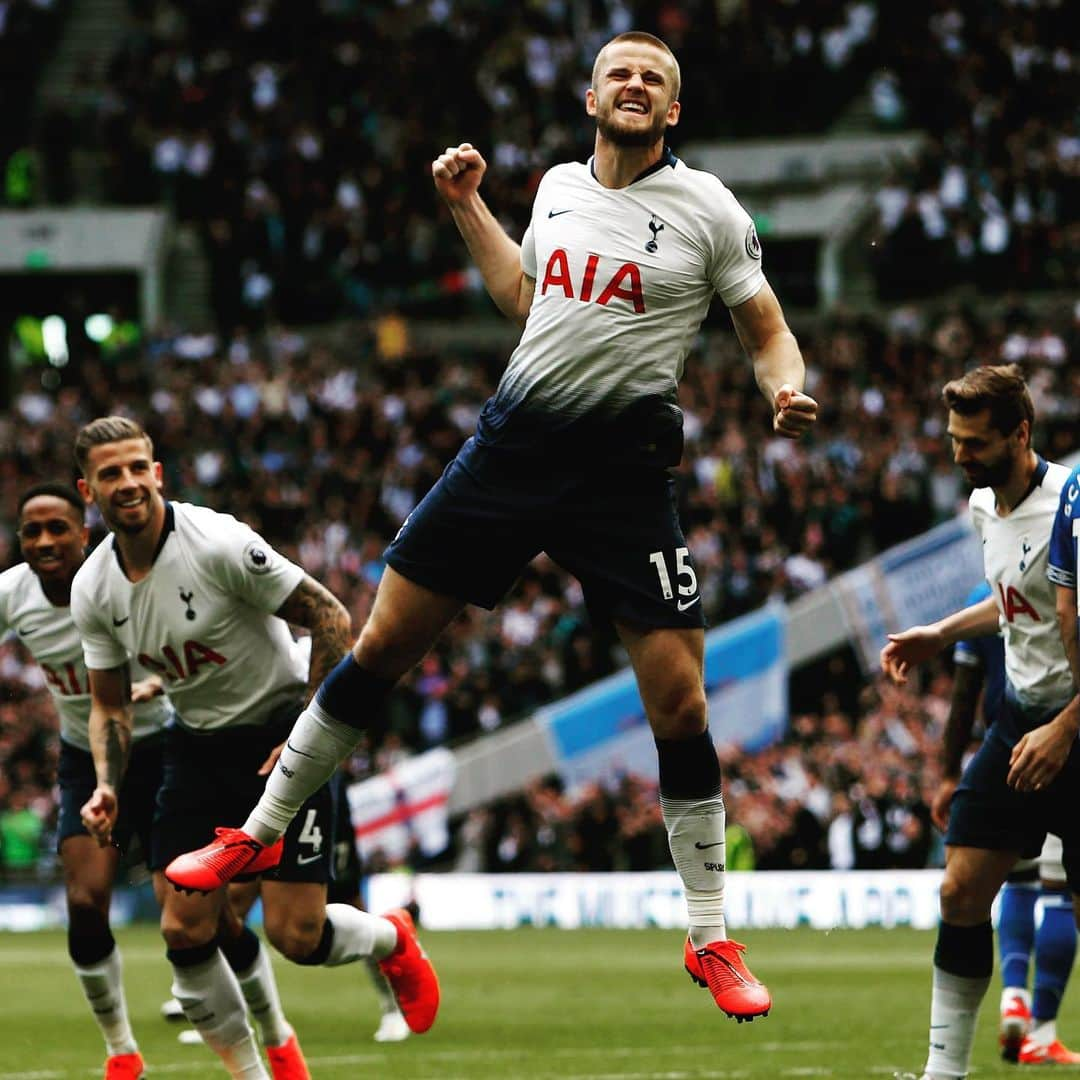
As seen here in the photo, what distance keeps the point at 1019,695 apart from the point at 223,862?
305 centimetres

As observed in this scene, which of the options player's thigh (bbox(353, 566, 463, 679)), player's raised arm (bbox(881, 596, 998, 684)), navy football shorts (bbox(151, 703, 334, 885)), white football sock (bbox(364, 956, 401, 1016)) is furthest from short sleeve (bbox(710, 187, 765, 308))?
white football sock (bbox(364, 956, 401, 1016))

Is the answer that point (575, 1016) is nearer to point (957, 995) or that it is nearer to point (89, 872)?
point (89, 872)

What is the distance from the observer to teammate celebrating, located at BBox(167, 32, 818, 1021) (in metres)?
7.07

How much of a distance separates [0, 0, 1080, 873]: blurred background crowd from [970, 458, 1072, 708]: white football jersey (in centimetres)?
1316

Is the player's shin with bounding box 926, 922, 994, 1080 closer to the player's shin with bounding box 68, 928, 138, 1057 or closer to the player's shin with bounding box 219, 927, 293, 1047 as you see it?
the player's shin with bounding box 219, 927, 293, 1047

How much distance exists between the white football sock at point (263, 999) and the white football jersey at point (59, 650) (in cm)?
126

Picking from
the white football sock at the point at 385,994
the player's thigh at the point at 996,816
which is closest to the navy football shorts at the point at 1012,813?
the player's thigh at the point at 996,816

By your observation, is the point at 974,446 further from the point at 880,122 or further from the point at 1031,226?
the point at 880,122

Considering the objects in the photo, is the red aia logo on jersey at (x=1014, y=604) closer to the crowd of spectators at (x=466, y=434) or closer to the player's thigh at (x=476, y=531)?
the player's thigh at (x=476, y=531)

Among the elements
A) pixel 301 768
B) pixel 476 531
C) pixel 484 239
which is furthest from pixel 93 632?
pixel 484 239

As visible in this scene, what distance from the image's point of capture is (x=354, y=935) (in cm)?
973

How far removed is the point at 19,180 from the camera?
112ft

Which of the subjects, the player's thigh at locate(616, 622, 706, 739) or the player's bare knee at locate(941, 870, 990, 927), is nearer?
the player's thigh at locate(616, 622, 706, 739)

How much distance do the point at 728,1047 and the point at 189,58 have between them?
25684 mm
